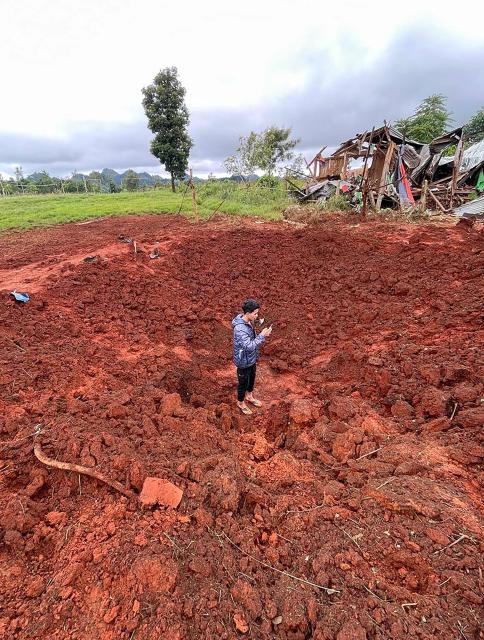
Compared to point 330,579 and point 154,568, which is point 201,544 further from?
point 330,579

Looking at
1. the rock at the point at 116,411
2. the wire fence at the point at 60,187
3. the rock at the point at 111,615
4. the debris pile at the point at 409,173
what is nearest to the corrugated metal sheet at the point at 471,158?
the debris pile at the point at 409,173

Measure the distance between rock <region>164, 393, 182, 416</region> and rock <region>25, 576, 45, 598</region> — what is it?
1779 mm

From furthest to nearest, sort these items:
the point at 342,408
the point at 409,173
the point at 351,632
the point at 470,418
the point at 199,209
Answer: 1. the point at 199,209
2. the point at 409,173
3. the point at 342,408
4. the point at 470,418
5. the point at 351,632

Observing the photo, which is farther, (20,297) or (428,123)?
(428,123)

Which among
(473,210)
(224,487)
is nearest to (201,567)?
(224,487)

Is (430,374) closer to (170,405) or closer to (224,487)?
(224,487)

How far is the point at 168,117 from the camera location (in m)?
24.5

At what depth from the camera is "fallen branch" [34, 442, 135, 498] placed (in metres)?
2.43

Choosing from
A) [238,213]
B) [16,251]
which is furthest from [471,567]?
[238,213]

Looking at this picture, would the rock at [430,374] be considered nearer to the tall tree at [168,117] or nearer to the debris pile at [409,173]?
the debris pile at [409,173]

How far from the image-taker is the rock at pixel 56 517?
2262mm

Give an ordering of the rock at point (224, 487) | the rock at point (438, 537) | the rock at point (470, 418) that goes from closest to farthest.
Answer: the rock at point (438, 537) → the rock at point (224, 487) → the rock at point (470, 418)

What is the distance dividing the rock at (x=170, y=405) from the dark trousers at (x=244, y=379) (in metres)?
0.83

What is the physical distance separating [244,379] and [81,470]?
2149 millimetres
